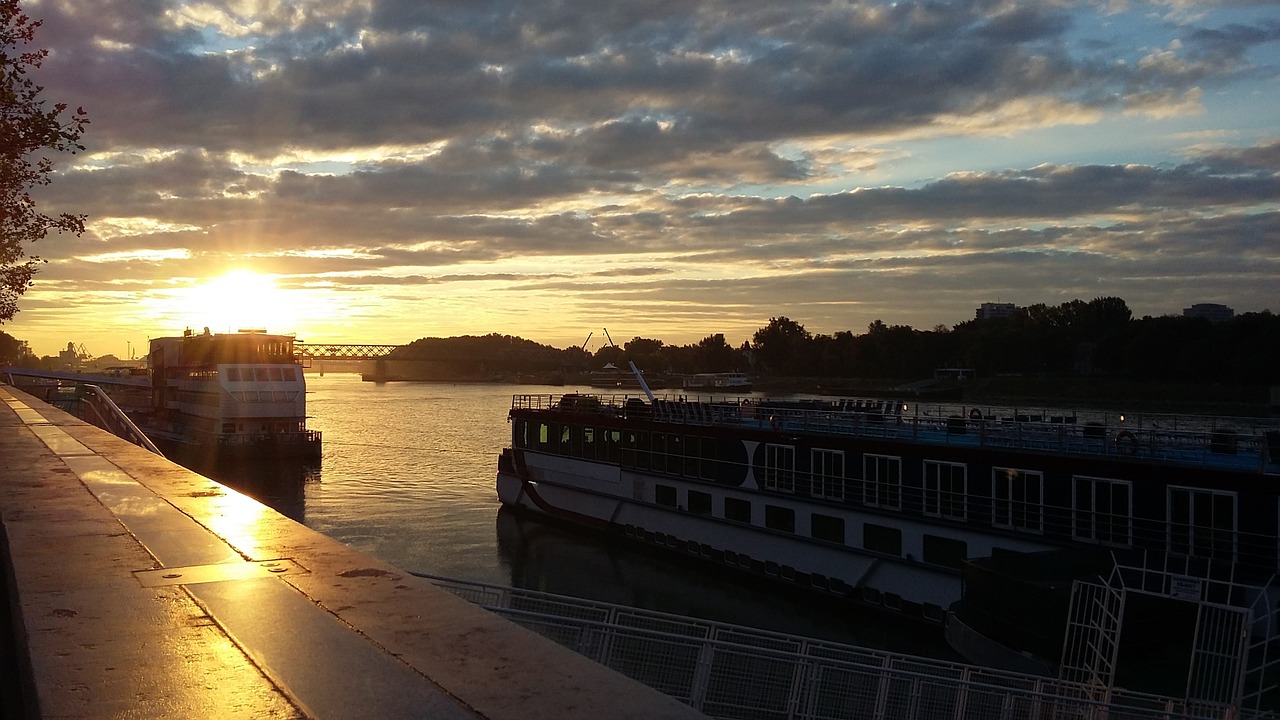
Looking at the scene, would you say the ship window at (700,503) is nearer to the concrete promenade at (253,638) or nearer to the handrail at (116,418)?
the handrail at (116,418)

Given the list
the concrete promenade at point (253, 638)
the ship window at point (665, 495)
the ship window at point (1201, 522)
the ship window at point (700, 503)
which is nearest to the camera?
the concrete promenade at point (253, 638)

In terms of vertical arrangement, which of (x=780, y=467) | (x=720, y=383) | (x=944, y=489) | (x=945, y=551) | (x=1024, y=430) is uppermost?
(x=1024, y=430)

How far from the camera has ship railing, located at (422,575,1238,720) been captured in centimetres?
1058

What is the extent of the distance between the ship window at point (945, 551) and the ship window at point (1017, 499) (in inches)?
47.6

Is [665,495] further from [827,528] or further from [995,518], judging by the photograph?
[995,518]

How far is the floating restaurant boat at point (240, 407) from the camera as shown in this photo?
75312mm

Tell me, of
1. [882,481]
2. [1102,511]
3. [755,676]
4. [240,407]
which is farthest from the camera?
[240,407]

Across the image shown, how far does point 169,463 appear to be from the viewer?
1475 centimetres

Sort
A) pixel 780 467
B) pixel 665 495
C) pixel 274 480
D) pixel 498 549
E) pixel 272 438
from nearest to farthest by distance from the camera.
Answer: pixel 780 467
pixel 665 495
pixel 498 549
pixel 274 480
pixel 272 438

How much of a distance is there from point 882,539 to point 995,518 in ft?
12.0

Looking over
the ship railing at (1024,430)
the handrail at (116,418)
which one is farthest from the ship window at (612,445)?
the handrail at (116,418)

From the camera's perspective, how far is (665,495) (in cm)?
4072

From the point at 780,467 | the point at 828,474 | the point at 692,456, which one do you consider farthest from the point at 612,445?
the point at 828,474

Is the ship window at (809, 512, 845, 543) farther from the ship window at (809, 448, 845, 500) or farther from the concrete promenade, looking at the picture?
the concrete promenade
